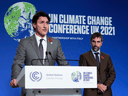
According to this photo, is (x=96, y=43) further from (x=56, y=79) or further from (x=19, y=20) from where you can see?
(x=19, y=20)

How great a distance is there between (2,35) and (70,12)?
146 cm

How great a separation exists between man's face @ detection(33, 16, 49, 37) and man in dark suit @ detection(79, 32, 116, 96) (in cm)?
73

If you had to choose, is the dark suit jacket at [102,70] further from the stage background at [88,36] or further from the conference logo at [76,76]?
the stage background at [88,36]

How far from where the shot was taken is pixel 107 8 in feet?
15.1

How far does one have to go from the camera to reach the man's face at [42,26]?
2123mm

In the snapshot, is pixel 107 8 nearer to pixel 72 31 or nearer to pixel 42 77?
pixel 72 31

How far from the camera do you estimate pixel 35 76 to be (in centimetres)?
148

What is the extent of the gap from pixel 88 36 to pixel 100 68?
1.80 meters

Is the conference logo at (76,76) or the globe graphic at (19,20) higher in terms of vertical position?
the globe graphic at (19,20)


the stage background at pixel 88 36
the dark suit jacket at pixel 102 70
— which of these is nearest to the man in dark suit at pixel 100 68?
the dark suit jacket at pixel 102 70

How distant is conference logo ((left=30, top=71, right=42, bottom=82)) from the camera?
4.83 feet

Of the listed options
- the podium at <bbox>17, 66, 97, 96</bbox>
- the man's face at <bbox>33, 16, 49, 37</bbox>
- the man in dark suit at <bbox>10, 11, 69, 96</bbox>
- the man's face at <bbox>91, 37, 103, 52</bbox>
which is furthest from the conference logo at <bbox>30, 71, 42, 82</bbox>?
the man's face at <bbox>91, 37, 103, 52</bbox>

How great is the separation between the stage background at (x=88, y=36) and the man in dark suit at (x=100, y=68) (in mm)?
1483

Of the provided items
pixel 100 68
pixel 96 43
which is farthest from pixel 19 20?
pixel 100 68
